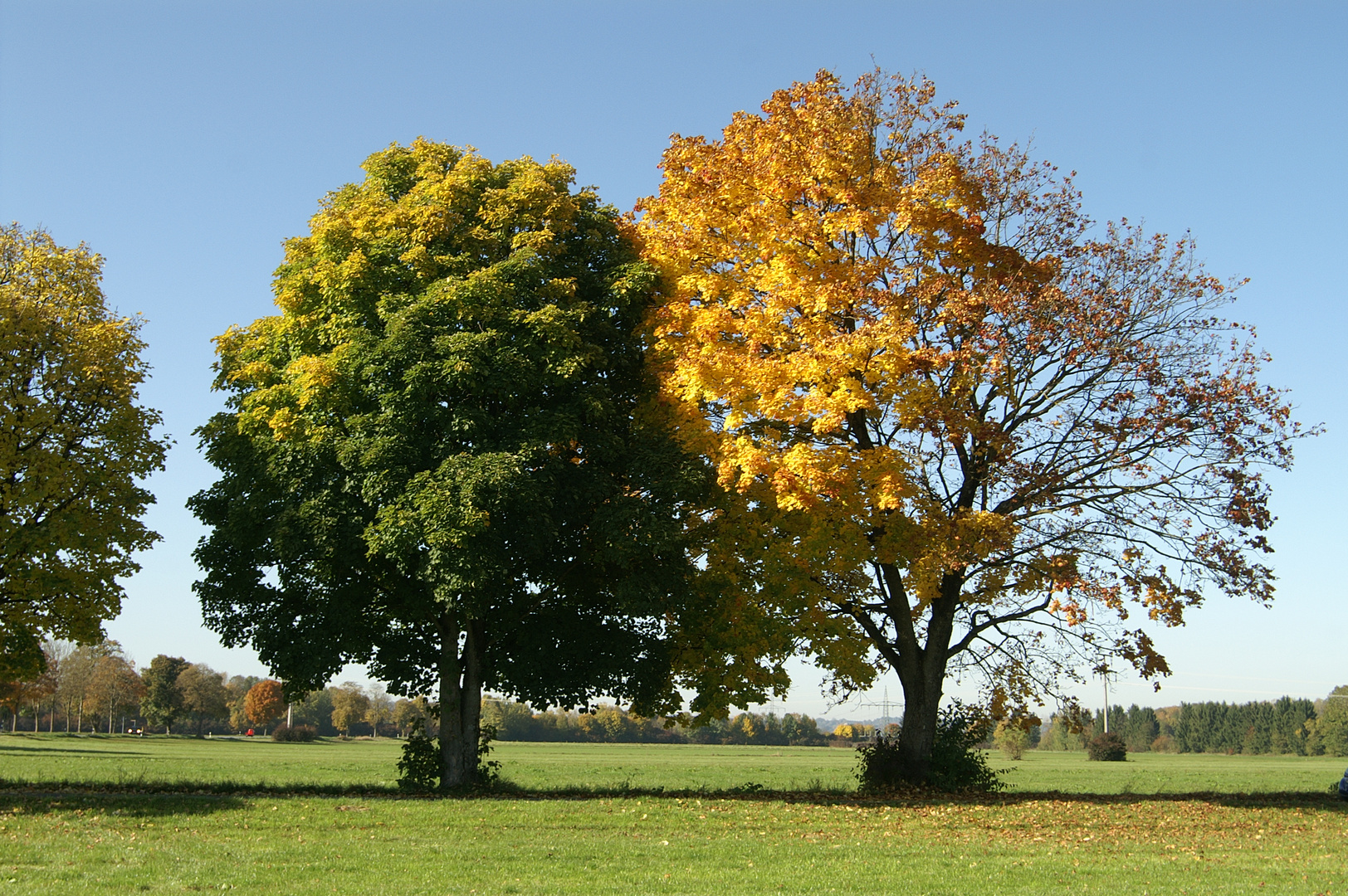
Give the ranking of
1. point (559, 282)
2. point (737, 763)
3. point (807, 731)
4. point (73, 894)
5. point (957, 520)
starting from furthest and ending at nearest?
1. point (807, 731)
2. point (737, 763)
3. point (559, 282)
4. point (957, 520)
5. point (73, 894)

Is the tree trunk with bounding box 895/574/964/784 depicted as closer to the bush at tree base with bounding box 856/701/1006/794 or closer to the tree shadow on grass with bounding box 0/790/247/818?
the bush at tree base with bounding box 856/701/1006/794

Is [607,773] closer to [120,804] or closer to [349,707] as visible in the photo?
[120,804]

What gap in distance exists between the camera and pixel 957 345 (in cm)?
1938

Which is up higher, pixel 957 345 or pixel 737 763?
pixel 957 345

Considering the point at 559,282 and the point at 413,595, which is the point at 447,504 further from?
the point at 559,282

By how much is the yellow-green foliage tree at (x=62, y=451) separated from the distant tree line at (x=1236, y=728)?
92.6 m

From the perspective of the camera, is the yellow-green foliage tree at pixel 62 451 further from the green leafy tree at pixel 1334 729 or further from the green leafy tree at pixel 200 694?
the green leafy tree at pixel 1334 729

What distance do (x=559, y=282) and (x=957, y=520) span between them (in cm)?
921

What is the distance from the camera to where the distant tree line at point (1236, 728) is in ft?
328

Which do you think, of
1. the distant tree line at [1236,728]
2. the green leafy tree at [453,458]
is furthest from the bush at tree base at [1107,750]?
the green leafy tree at [453,458]

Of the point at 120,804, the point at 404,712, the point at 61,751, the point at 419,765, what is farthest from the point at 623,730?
the point at 120,804

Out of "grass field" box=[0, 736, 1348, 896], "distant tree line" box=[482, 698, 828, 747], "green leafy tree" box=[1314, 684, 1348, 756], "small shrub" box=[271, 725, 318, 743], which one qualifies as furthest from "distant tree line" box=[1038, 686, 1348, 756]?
"grass field" box=[0, 736, 1348, 896]

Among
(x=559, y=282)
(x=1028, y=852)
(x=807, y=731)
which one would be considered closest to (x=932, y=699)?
(x=1028, y=852)

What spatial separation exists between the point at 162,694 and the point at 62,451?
69765mm
